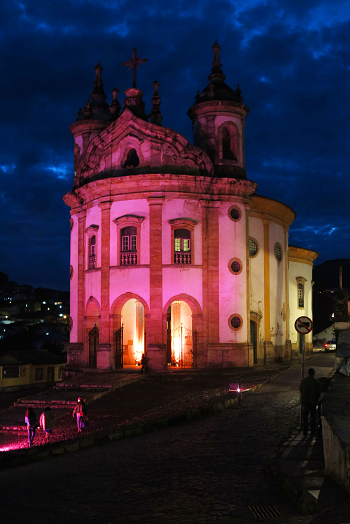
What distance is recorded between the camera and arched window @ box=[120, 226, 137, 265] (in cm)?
2841

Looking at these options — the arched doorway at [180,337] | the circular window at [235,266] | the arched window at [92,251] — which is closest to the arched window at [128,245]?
the arched window at [92,251]

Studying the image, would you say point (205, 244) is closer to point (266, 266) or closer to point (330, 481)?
point (266, 266)

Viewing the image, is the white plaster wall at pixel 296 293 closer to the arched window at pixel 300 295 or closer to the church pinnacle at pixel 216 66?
the arched window at pixel 300 295

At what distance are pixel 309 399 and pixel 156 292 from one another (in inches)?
653

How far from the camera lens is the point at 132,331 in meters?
32.8

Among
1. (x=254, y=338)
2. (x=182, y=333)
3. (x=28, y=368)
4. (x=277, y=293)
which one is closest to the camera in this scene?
(x=182, y=333)

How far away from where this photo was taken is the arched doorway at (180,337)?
1139 inches

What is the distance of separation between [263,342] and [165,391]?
1091 cm

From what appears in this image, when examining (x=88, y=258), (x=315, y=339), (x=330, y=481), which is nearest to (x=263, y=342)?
(x=88, y=258)

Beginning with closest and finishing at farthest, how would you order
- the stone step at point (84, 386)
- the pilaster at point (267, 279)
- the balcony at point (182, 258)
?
1. the stone step at point (84, 386)
2. the balcony at point (182, 258)
3. the pilaster at point (267, 279)

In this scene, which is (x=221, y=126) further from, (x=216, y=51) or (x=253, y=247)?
(x=253, y=247)

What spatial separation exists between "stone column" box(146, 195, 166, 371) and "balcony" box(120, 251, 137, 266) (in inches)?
40.0

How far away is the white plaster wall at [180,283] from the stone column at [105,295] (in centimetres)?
310

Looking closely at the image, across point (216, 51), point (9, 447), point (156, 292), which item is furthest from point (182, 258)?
point (9, 447)
